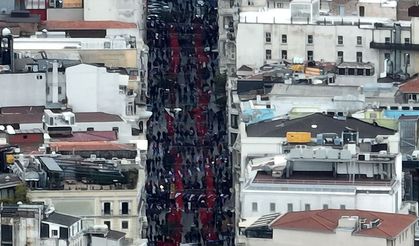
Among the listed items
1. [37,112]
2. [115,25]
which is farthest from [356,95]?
[115,25]

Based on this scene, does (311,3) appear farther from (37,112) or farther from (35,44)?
(37,112)

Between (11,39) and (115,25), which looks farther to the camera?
(115,25)

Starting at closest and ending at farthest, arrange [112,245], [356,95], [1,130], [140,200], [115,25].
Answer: [112,245]
[140,200]
[1,130]
[356,95]
[115,25]

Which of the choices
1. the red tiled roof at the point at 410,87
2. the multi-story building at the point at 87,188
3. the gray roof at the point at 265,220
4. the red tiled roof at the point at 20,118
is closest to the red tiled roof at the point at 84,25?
the red tiled roof at the point at 410,87

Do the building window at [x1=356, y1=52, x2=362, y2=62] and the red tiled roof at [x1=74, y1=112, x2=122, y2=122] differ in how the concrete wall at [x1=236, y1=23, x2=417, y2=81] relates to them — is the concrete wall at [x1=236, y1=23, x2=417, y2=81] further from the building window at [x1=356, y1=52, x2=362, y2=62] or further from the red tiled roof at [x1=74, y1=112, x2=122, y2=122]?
the red tiled roof at [x1=74, y1=112, x2=122, y2=122]

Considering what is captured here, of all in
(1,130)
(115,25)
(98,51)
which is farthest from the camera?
(115,25)

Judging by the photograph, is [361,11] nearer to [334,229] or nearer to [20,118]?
[20,118]

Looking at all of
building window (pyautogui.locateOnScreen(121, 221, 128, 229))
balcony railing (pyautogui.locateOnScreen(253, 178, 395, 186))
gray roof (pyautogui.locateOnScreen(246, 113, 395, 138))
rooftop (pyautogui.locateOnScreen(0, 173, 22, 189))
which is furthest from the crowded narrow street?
rooftop (pyautogui.locateOnScreen(0, 173, 22, 189))
